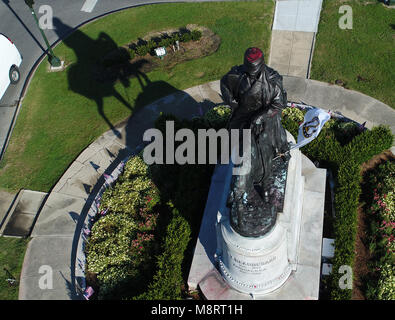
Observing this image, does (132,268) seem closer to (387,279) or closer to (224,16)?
(387,279)

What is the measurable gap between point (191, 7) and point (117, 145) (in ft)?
34.3

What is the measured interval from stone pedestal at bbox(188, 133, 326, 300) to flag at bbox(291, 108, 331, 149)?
1157 millimetres

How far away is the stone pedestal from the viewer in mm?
10719

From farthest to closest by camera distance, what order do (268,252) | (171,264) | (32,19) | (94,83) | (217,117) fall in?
(32,19) → (94,83) → (217,117) → (171,264) → (268,252)

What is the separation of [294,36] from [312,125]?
11.0 metres

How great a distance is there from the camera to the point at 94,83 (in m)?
19.6

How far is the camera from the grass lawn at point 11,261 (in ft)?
44.4

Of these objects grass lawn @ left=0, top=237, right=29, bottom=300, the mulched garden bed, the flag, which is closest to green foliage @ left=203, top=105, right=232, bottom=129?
the mulched garden bed

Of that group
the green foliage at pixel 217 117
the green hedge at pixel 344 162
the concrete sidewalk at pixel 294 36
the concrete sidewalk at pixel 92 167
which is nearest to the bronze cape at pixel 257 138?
the green hedge at pixel 344 162

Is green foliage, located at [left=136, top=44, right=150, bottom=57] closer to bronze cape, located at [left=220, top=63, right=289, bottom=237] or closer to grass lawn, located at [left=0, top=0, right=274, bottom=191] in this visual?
grass lawn, located at [left=0, top=0, right=274, bottom=191]

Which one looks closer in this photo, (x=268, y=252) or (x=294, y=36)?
(x=268, y=252)

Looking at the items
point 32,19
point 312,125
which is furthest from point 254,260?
point 32,19

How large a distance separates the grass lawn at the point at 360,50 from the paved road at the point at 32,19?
10.1m

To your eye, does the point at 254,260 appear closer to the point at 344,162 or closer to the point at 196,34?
the point at 344,162
